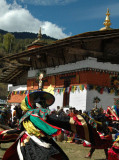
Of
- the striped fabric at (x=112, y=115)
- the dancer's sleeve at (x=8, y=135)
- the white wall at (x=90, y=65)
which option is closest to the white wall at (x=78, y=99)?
the white wall at (x=90, y=65)

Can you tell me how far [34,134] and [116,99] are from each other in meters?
11.9

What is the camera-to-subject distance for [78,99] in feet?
51.8

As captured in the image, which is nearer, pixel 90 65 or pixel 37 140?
pixel 37 140

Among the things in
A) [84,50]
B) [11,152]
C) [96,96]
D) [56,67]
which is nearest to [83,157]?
[11,152]

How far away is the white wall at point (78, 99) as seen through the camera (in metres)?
15.4

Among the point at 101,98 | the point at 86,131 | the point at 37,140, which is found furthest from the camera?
the point at 101,98

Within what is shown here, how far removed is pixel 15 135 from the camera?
21.3 feet

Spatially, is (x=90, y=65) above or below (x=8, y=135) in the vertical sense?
above

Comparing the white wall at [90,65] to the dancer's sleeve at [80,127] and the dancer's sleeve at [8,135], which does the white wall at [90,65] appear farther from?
the dancer's sleeve at [80,127]

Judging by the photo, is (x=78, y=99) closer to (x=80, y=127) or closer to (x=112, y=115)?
(x=112, y=115)

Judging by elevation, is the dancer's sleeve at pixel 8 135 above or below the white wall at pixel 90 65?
below

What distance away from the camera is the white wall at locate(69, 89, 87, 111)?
50.4 feet

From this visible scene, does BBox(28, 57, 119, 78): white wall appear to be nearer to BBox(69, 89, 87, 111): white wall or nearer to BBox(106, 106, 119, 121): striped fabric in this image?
BBox(69, 89, 87, 111): white wall

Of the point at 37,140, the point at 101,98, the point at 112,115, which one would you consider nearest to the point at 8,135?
the point at 37,140
